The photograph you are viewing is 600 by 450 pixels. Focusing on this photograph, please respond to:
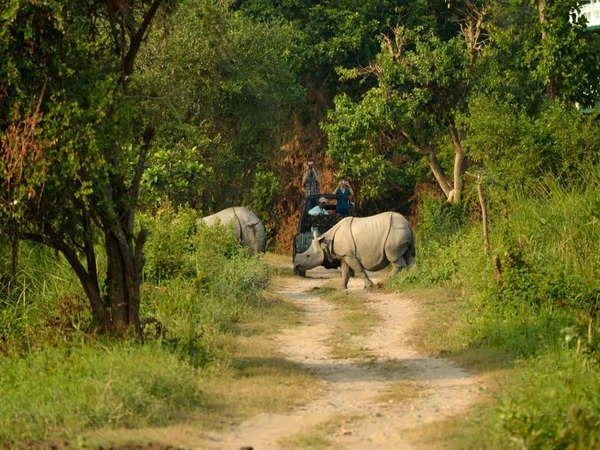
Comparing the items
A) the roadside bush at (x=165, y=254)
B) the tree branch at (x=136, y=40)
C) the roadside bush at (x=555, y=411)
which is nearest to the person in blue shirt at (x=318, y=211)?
the roadside bush at (x=165, y=254)

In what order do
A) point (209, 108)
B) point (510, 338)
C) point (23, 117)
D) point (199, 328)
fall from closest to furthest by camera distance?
point (23, 117), point (510, 338), point (199, 328), point (209, 108)

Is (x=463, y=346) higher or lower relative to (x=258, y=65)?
lower

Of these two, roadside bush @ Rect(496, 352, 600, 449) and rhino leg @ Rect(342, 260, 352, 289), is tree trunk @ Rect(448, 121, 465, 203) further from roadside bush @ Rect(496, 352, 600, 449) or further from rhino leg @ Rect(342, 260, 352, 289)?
roadside bush @ Rect(496, 352, 600, 449)

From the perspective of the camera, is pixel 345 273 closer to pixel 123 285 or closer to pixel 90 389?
pixel 123 285

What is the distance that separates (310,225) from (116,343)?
12250mm

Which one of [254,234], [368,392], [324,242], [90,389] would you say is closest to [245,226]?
[254,234]

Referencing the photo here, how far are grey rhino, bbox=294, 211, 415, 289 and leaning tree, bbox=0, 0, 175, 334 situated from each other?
8.46 m

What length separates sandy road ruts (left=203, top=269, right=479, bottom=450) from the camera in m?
7.54

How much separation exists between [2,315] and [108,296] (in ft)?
5.74

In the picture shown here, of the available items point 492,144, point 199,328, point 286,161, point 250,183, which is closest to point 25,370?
point 199,328

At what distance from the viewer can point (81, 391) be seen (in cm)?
797

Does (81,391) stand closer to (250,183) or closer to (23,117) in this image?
(23,117)

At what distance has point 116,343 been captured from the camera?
31.0 ft

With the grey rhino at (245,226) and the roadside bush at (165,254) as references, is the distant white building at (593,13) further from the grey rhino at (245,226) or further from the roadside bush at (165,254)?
the roadside bush at (165,254)
